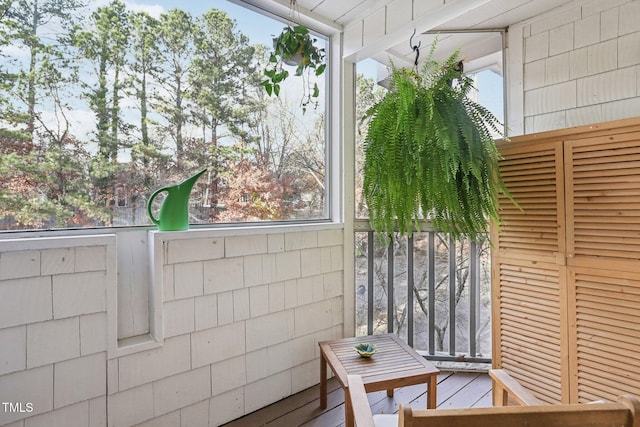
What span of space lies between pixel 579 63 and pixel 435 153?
1190 mm

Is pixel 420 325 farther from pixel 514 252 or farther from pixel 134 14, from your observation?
pixel 134 14

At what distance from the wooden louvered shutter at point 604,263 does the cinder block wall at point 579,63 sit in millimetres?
543

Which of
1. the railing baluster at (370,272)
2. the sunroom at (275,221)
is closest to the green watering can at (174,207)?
the sunroom at (275,221)

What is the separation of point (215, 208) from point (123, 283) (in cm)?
60

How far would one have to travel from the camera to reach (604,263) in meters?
1.62

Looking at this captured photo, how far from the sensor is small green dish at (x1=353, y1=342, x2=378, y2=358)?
192 centimetres

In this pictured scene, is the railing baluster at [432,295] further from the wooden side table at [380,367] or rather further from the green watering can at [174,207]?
the green watering can at [174,207]

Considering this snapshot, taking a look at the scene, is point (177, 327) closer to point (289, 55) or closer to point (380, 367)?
point (380, 367)

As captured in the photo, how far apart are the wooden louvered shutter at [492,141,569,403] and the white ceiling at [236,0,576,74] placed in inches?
33.1

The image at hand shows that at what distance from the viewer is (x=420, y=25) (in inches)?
82.0

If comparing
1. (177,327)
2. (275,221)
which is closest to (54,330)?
(177,327)

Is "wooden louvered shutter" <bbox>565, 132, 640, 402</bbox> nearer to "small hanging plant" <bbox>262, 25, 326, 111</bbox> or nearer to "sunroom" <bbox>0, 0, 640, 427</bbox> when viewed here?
"sunroom" <bbox>0, 0, 640, 427</bbox>

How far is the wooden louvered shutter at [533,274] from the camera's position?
1.76 m

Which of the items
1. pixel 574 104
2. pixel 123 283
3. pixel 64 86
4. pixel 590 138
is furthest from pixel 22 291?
pixel 574 104
